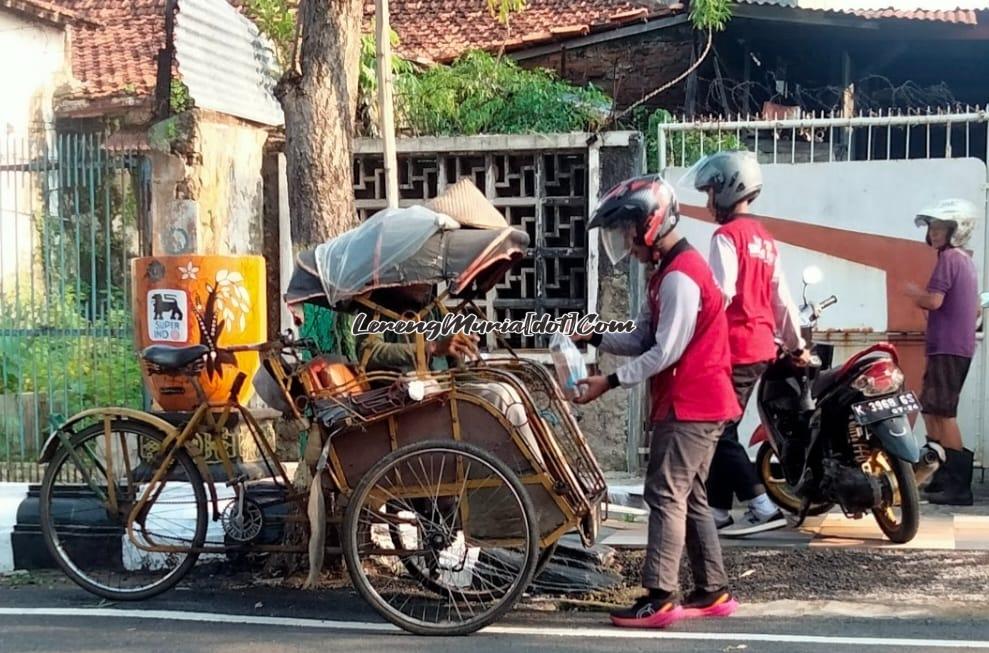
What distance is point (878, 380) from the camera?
548cm

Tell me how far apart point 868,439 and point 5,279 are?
18.4 feet

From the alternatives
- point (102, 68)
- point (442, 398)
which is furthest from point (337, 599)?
point (102, 68)

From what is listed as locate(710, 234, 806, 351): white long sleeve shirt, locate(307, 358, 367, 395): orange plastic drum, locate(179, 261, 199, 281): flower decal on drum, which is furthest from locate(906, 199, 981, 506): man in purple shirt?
locate(179, 261, 199, 281): flower decal on drum

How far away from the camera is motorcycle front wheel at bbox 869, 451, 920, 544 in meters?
5.40

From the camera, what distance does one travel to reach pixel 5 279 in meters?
7.20

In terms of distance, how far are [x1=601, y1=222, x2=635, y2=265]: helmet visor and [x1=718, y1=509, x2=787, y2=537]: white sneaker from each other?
195 centimetres

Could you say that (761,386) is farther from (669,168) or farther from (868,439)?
(669,168)

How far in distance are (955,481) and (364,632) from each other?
13.8 ft

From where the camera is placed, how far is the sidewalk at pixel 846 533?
5.64m

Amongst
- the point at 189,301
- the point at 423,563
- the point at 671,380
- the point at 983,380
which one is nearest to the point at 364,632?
the point at 423,563

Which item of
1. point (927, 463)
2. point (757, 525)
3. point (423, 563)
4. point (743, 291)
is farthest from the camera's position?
point (927, 463)

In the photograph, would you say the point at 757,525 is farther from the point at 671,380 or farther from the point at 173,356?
the point at 173,356

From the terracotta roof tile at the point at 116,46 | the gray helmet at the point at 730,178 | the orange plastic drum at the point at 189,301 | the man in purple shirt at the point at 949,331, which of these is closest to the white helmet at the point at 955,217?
the man in purple shirt at the point at 949,331

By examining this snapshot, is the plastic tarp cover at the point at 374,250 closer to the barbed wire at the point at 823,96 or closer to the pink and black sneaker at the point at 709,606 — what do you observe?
the pink and black sneaker at the point at 709,606
